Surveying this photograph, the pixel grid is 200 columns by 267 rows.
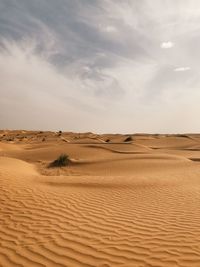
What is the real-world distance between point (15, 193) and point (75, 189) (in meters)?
2.05

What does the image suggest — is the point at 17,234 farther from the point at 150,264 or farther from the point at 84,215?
the point at 150,264

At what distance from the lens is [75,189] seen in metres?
10.9

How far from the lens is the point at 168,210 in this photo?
28.3ft

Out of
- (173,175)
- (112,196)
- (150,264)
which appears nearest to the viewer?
(150,264)

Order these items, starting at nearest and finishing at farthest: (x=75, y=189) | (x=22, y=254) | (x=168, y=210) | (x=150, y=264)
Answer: (x=150, y=264) → (x=22, y=254) → (x=168, y=210) → (x=75, y=189)

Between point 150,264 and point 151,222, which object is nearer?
point 150,264

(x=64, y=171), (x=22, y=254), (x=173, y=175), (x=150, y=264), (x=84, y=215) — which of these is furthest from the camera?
(x=64, y=171)

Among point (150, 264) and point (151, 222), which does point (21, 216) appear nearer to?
point (151, 222)

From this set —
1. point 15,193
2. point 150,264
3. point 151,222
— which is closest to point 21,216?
point 15,193

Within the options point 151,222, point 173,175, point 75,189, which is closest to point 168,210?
point 151,222

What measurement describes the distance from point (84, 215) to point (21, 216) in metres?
1.40

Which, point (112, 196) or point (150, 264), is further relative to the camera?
point (112, 196)

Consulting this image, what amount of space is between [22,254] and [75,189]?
515cm

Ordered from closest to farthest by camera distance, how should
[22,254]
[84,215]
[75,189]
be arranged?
1. [22,254]
2. [84,215]
3. [75,189]
